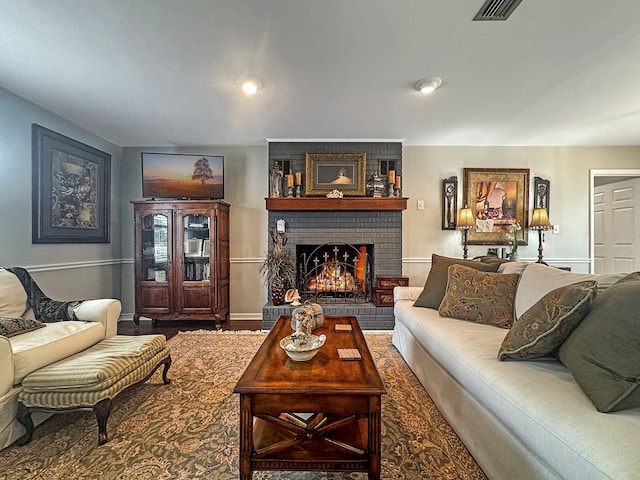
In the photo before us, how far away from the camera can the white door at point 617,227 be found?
427 cm

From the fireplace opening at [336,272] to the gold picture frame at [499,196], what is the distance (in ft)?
5.40

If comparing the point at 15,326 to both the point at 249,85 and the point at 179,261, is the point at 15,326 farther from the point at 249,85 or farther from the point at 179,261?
the point at 249,85

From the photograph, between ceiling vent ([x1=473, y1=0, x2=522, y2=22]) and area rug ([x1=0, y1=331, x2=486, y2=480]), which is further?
ceiling vent ([x1=473, y1=0, x2=522, y2=22])

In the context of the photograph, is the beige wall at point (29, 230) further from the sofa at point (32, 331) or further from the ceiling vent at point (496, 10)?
the ceiling vent at point (496, 10)

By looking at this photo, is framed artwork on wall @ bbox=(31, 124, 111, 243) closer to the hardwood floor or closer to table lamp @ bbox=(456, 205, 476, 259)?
the hardwood floor

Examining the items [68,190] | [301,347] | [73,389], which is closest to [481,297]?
[301,347]

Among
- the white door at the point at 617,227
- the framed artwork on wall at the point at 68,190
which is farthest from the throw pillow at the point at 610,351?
the white door at the point at 617,227

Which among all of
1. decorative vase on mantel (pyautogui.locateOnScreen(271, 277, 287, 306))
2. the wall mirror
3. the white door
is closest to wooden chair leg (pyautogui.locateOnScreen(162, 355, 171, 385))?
decorative vase on mantel (pyautogui.locateOnScreen(271, 277, 287, 306))

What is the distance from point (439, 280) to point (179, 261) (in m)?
3.02

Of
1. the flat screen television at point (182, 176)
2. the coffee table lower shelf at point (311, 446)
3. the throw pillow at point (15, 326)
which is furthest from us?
the flat screen television at point (182, 176)

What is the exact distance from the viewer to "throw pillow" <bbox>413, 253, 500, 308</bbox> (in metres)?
2.48

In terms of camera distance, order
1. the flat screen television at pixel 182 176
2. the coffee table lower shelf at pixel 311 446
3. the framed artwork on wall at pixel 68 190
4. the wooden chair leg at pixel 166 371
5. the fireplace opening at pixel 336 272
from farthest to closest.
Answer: the fireplace opening at pixel 336 272
the flat screen television at pixel 182 176
the framed artwork on wall at pixel 68 190
the wooden chair leg at pixel 166 371
the coffee table lower shelf at pixel 311 446

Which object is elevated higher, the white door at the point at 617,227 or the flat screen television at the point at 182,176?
the flat screen television at the point at 182,176

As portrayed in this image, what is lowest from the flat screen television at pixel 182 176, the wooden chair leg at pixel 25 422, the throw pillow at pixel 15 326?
the wooden chair leg at pixel 25 422
